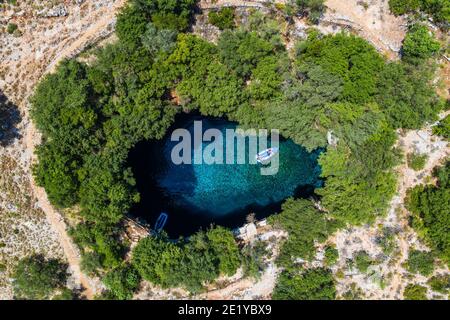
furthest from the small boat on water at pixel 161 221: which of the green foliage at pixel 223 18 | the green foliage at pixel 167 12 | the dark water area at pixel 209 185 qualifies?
the green foliage at pixel 223 18

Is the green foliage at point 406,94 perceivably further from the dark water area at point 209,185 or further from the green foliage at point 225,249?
the green foliage at point 225,249

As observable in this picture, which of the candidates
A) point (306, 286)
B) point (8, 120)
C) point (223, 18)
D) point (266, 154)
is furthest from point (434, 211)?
point (8, 120)

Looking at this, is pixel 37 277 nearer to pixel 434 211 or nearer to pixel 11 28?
pixel 11 28

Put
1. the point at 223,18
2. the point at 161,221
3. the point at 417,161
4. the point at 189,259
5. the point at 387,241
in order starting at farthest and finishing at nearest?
the point at 161,221 < the point at 387,241 < the point at 417,161 < the point at 223,18 < the point at 189,259

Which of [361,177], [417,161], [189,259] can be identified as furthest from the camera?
[417,161]

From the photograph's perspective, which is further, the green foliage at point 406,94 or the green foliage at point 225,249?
the green foliage at point 225,249
